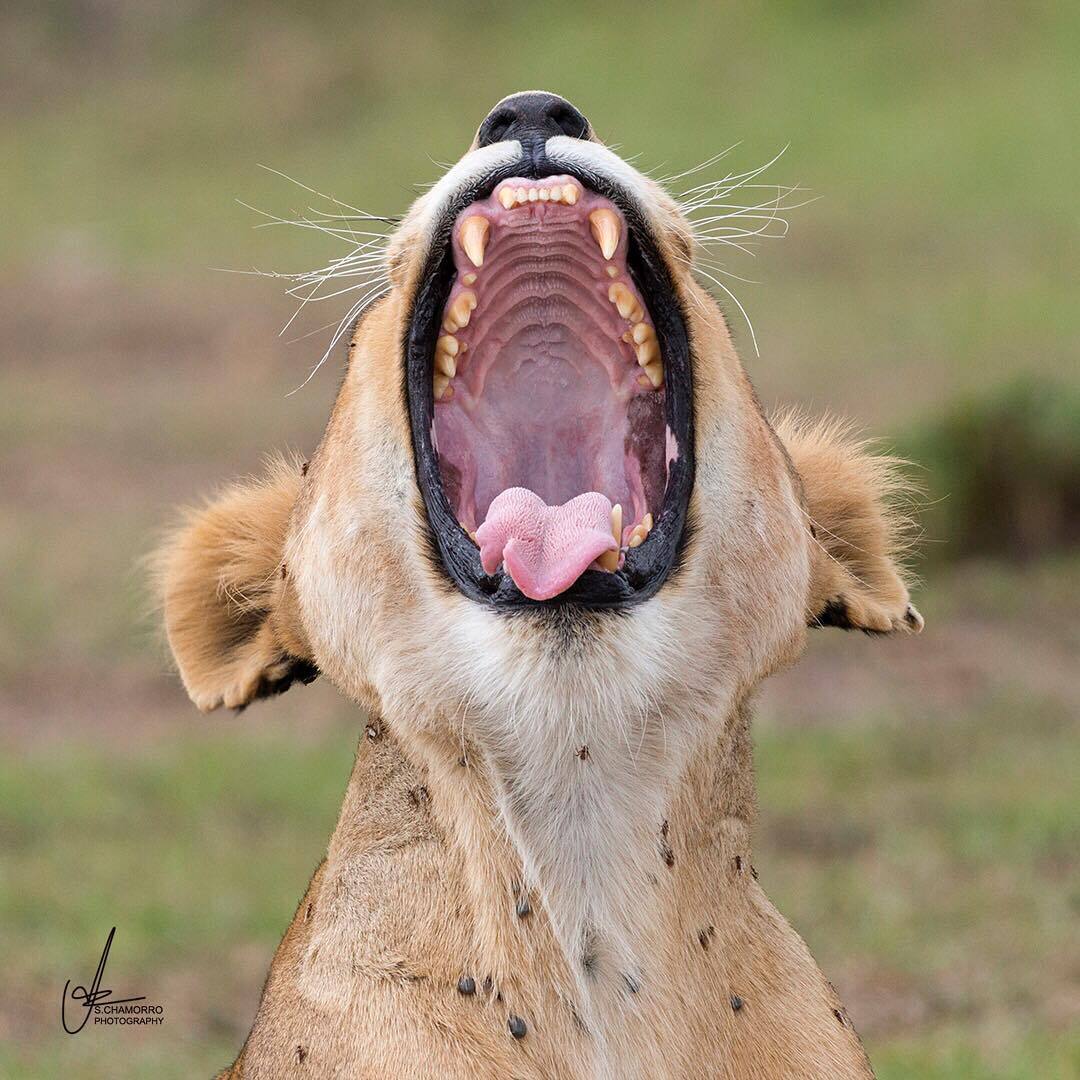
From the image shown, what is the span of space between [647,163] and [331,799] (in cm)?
1516

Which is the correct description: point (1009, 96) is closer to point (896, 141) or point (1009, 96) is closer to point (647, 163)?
point (896, 141)

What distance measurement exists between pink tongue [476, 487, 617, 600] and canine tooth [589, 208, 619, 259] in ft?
1.31

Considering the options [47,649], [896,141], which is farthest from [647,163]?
[47,649]

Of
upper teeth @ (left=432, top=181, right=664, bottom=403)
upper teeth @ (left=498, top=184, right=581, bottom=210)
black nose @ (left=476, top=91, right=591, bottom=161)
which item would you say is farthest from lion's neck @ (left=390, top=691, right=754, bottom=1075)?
black nose @ (left=476, top=91, right=591, bottom=161)

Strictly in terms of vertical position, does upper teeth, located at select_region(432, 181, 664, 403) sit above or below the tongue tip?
above

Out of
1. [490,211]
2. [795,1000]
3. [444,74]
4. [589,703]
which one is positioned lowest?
[444,74]

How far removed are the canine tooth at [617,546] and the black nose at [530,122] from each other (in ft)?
1.95

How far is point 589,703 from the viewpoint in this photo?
300 cm

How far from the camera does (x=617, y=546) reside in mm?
3012

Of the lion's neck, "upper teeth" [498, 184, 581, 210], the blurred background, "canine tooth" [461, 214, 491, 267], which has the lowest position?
the blurred background

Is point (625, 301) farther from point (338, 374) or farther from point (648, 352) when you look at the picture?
point (338, 374)

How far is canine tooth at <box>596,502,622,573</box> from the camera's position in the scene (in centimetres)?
299

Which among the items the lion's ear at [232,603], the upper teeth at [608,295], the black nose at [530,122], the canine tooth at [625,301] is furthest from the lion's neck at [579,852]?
the black nose at [530,122]

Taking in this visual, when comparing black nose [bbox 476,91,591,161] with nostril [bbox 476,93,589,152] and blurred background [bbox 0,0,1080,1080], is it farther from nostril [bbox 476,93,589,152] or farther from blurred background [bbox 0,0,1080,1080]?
blurred background [bbox 0,0,1080,1080]
